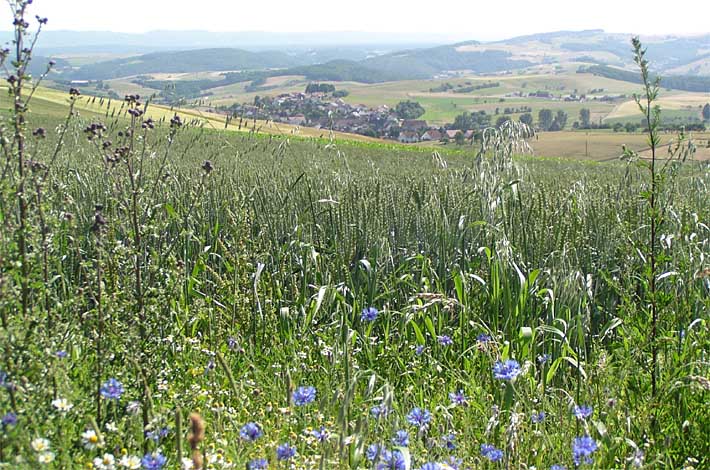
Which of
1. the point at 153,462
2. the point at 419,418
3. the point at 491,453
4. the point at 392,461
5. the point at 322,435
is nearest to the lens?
the point at 153,462

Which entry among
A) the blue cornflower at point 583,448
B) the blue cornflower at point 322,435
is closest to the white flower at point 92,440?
the blue cornflower at point 322,435

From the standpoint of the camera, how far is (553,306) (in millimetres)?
3756

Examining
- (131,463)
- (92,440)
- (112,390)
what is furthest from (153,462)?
(112,390)

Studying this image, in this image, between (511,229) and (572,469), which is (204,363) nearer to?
(572,469)

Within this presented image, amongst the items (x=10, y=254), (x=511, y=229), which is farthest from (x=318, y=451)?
(x=511, y=229)

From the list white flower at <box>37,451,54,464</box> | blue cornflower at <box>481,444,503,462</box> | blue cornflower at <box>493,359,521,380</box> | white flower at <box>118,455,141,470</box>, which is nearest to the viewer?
white flower at <box>37,451,54,464</box>

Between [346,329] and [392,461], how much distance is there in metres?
1.85

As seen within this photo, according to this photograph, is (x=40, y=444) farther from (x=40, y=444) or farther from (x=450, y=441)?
(x=450, y=441)

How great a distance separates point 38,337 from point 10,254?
1.16 feet

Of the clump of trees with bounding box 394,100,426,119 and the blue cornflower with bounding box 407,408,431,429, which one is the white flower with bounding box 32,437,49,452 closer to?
the blue cornflower with bounding box 407,408,431,429

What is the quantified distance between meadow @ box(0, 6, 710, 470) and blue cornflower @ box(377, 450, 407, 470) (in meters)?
0.02

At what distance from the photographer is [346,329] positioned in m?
3.80

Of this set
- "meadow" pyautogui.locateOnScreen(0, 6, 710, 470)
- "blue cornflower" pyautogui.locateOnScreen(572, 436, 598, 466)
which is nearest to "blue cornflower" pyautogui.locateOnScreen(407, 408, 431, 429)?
"meadow" pyautogui.locateOnScreen(0, 6, 710, 470)

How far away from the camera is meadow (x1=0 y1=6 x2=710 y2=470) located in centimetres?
224
